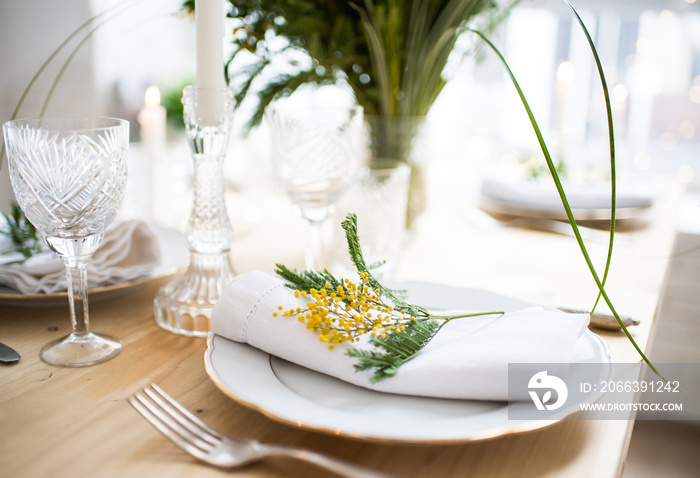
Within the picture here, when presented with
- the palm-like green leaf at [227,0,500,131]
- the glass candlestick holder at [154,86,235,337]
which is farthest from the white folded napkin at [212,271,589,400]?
the palm-like green leaf at [227,0,500,131]

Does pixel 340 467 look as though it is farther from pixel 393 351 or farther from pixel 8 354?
pixel 8 354

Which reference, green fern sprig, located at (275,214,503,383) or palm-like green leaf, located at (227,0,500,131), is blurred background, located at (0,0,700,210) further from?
green fern sprig, located at (275,214,503,383)

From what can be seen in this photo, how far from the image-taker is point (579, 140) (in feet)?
11.3

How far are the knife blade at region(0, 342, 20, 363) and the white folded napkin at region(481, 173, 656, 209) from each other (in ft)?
2.89

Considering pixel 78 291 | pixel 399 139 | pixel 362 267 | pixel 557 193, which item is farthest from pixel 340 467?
pixel 557 193

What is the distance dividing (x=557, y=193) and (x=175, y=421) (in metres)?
0.86

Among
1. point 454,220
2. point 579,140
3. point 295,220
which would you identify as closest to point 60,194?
point 295,220

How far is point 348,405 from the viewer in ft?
1.58

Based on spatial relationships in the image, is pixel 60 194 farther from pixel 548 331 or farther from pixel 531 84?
pixel 531 84

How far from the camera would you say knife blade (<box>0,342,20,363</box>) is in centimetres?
58

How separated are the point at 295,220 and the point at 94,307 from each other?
50 centimetres

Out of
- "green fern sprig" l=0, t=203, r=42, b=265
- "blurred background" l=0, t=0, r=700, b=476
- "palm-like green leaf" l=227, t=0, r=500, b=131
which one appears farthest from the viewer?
"blurred background" l=0, t=0, r=700, b=476

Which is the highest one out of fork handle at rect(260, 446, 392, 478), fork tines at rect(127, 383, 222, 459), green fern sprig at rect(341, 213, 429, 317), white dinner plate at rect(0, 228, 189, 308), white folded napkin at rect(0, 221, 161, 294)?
green fern sprig at rect(341, 213, 429, 317)

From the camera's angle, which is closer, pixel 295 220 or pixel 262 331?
pixel 262 331
